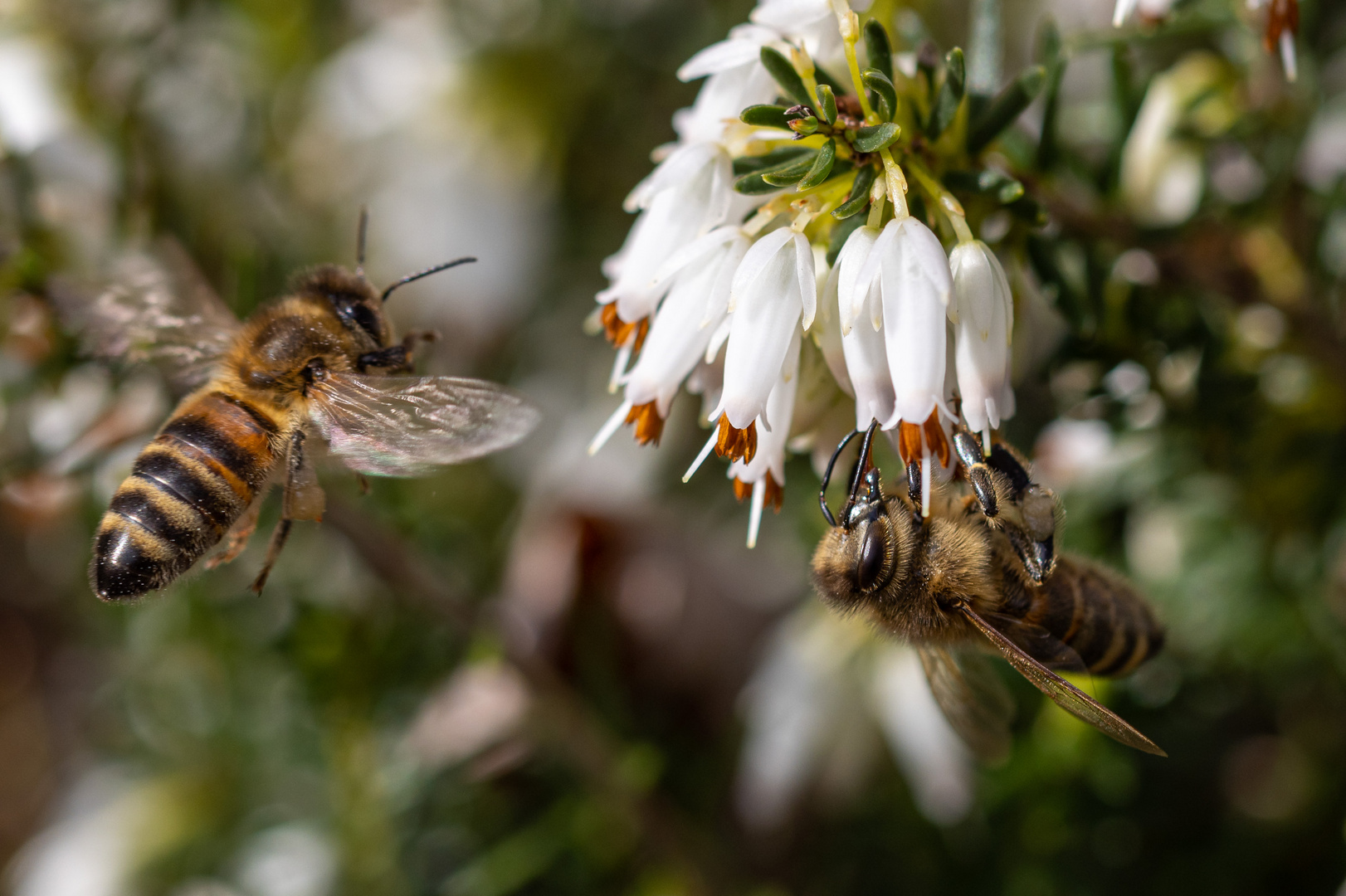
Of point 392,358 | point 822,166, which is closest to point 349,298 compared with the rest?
point 392,358

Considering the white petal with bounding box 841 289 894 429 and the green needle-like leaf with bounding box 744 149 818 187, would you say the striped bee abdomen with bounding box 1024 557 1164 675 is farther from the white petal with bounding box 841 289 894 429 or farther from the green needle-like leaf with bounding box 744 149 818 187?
the green needle-like leaf with bounding box 744 149 818 187

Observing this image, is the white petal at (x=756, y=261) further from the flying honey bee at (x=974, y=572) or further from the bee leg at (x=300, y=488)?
the bee leg at (x=300, y=488)

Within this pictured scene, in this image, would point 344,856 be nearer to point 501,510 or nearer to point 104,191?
point 501,510

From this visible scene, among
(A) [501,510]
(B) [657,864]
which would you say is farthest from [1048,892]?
(A) [501,510]

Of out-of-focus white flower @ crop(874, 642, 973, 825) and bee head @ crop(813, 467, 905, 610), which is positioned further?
out-of-focus white flower @ crop(874, 642, 973, 825)

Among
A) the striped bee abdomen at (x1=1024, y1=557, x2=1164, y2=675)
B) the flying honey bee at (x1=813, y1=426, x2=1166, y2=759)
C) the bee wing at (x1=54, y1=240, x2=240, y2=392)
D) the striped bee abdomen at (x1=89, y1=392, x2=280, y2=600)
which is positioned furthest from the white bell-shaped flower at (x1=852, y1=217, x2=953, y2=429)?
the bee wing at (x1=54, y1=240, x2=240, y2=392)

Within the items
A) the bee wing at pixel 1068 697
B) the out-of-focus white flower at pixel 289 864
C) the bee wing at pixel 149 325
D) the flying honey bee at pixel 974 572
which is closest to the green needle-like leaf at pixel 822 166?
the flying honey bee at pixel 974 572
